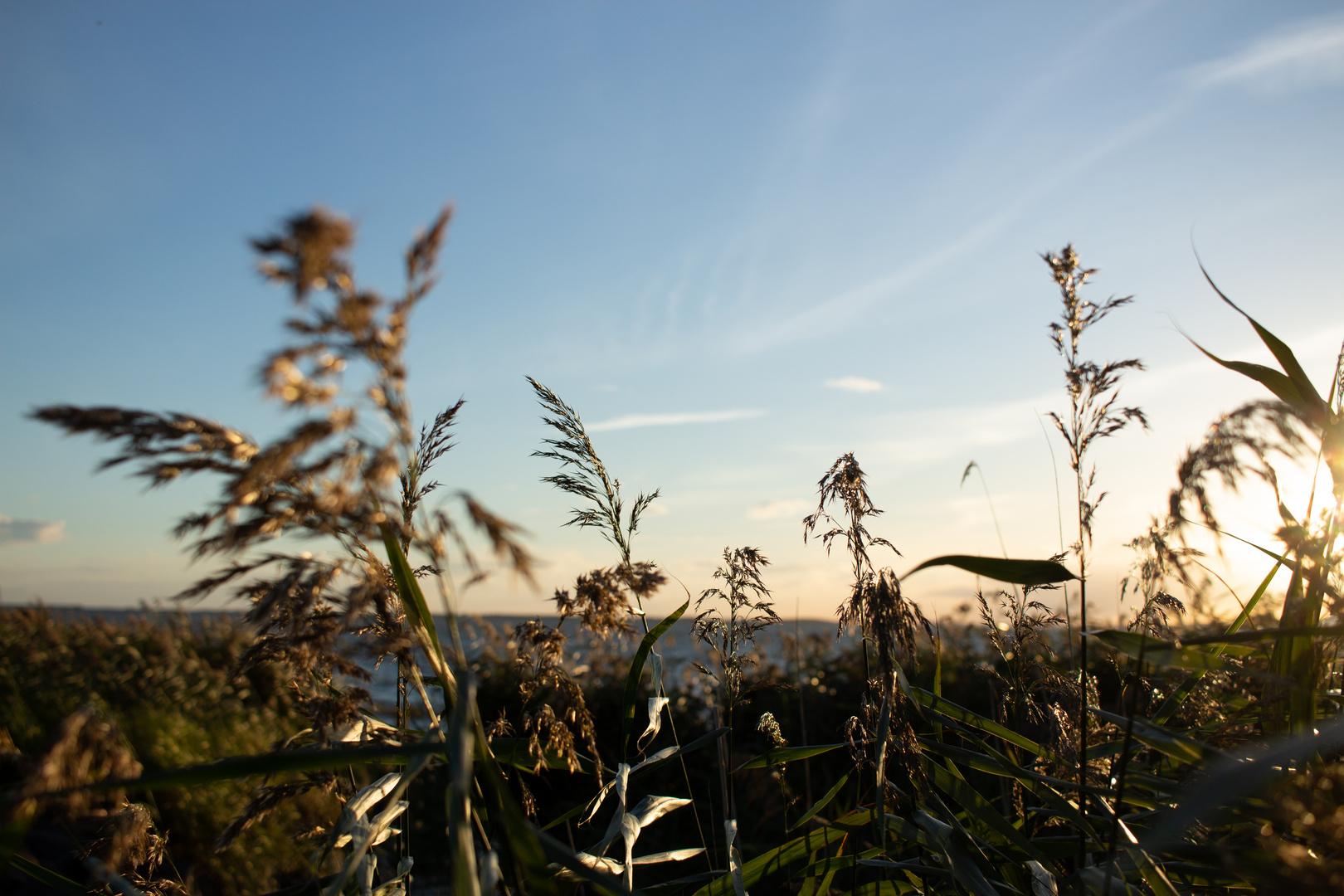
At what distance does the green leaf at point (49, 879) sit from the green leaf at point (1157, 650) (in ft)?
7.12

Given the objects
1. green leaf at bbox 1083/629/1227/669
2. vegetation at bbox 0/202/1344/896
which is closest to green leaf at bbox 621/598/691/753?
vegetation at bbox 0/202/1344/896

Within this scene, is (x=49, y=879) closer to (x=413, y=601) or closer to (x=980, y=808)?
(x=413, y=601)

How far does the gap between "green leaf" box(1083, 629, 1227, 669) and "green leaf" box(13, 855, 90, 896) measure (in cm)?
217

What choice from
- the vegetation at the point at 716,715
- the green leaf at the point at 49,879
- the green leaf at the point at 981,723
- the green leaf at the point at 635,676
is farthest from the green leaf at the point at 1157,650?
the green leaf at the point at 49,879

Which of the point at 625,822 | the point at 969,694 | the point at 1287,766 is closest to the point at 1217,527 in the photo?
the point at 1287,766

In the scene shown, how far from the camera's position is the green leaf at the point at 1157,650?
1387 mm

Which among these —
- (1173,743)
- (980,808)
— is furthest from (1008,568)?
(980,808)

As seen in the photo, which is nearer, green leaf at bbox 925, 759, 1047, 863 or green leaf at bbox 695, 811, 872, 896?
green leaf at bbox 925, 759, 1047, 863

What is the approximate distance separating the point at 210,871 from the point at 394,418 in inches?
237

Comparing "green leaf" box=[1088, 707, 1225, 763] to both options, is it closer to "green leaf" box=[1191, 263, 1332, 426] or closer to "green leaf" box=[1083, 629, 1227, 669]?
"green leaf" box=[1083, 629, 1227, 669]

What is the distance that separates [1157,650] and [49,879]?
2324mm

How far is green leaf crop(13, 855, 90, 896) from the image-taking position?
158 cm

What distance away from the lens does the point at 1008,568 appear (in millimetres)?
1480

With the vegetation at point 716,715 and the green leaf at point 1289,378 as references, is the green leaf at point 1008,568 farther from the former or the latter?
the green leaf at point 1289,378
